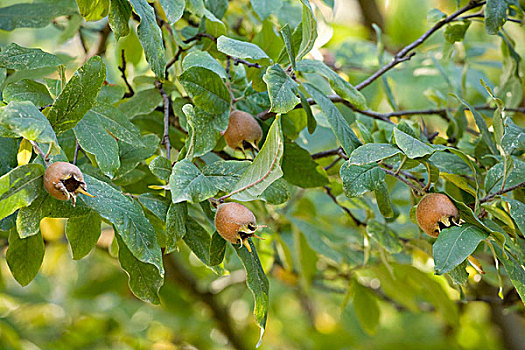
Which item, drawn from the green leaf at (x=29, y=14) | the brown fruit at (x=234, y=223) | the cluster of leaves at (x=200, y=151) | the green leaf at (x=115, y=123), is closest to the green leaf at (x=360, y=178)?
the cluster of leaves at (x=200, y=151)

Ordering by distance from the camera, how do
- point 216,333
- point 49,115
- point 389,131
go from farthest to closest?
1. point 216,333
2. point 389,131
3. point 49,115

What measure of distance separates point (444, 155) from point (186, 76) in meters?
0.33

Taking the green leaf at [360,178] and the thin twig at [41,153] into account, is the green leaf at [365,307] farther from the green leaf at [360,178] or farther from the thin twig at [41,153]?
the thin twig at [41,153]

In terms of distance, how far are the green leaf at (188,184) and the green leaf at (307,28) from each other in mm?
174

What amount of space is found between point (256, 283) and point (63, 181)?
195 mm

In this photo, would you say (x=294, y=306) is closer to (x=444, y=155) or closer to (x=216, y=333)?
(x=216, y=333)

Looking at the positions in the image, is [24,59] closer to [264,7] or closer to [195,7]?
[195,7]

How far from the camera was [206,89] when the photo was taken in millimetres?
556

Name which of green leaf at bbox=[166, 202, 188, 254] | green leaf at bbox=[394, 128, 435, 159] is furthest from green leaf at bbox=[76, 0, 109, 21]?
green leaf at bbox=[394, 128, 435, 159]

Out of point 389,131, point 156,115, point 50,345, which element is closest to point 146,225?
point 156,115

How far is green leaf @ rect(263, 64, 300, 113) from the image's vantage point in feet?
1.60

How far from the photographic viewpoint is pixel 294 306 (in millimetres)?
2287

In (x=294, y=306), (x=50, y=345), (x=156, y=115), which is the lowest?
(x=294, y=306)

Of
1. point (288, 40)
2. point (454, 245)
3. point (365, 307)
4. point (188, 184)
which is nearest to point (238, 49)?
point (288, 40)
